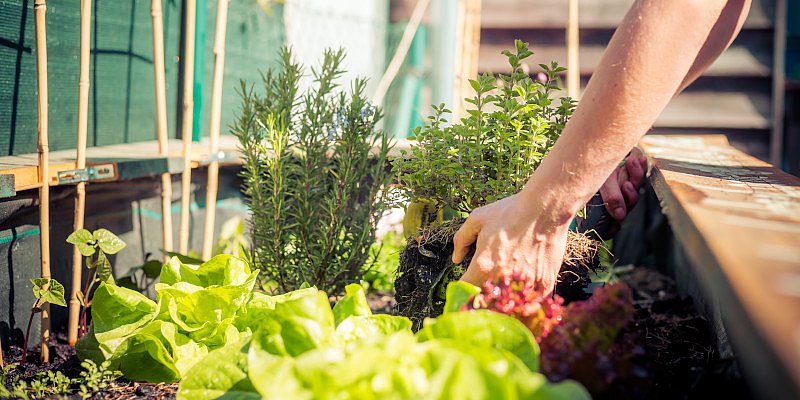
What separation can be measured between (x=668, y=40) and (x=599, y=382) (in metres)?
0.71

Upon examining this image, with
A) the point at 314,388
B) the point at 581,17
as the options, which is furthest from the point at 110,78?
the point at 581,17

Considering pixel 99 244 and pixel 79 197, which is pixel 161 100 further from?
pixel 99 244

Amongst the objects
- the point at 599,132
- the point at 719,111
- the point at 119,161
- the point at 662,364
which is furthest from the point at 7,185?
the point at 719,111

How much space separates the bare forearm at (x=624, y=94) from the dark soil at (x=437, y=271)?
1.08ft

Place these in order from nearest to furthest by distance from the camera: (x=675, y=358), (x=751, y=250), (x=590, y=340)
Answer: (x=751, y=250)
(x=590, y=340)
(x=675, y=358)

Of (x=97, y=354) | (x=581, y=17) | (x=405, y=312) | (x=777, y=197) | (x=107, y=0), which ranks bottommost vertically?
(x=97, y=354)

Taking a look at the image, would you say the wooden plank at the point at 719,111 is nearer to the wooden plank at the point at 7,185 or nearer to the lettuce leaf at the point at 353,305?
the lettuce leaf at the point at 353,305

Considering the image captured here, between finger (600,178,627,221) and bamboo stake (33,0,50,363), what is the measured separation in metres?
1.66

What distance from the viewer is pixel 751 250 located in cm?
97

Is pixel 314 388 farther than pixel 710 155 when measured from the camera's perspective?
No

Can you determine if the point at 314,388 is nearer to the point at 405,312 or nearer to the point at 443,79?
the point at 405,312

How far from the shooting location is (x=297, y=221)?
2.26 m

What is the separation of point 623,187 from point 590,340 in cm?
89

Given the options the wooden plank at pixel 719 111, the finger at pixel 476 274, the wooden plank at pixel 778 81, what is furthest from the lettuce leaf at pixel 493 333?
the wooden plank at pixel 778 81
